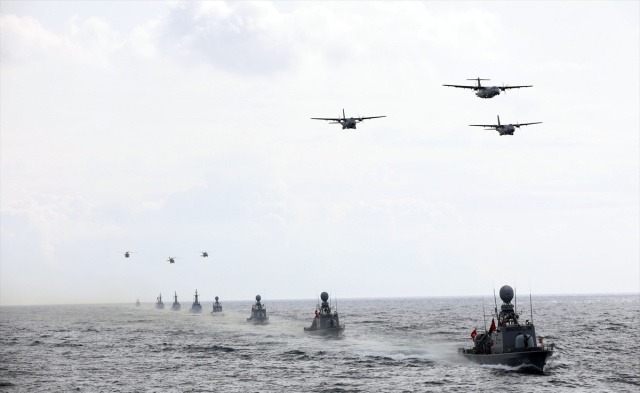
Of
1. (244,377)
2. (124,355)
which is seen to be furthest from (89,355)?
(244,377)

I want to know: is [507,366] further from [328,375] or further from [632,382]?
[328,375]

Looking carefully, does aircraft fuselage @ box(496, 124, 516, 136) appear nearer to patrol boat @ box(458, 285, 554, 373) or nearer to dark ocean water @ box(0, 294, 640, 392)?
patrol boat @ box(458, 285, 554, 373)

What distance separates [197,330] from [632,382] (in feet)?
310

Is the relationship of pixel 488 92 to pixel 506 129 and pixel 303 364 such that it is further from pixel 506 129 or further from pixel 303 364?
pixel 303 364

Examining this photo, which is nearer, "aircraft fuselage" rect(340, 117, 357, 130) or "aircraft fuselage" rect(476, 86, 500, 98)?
"aircraft fuselage" rect(476, 86, 500, 98)

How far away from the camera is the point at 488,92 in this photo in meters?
75.9

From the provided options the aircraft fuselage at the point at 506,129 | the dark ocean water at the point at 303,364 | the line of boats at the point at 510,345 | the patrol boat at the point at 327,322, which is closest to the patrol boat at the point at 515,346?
the line of boats at the point at 510,345

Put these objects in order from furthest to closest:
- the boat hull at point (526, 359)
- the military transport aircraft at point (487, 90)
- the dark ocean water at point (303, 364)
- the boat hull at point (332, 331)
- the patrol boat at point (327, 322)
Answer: the patrol boat at point (327, 322)
the boat hull at point (332, 331)
the military transport aircraft at point (487, 90)
the boat hull at point (526, 359)
the dark ocean water at point (303, 364)

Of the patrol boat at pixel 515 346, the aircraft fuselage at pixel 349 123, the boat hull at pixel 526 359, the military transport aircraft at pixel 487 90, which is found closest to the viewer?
the boat hull at pixel 526 359

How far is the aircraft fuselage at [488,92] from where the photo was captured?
75.6 meters

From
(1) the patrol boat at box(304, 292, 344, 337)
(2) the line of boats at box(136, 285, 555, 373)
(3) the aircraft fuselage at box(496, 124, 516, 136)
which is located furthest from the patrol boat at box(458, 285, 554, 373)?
(1) the patrol boat at box(304, 292, 344, 337)

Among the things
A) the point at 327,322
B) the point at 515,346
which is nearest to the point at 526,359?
the point at 515,346

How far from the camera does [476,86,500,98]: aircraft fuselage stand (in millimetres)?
75562

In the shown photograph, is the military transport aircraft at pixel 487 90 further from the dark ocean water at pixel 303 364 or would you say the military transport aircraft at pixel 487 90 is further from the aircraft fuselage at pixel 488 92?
the dark ocean water at pixel 303 364
